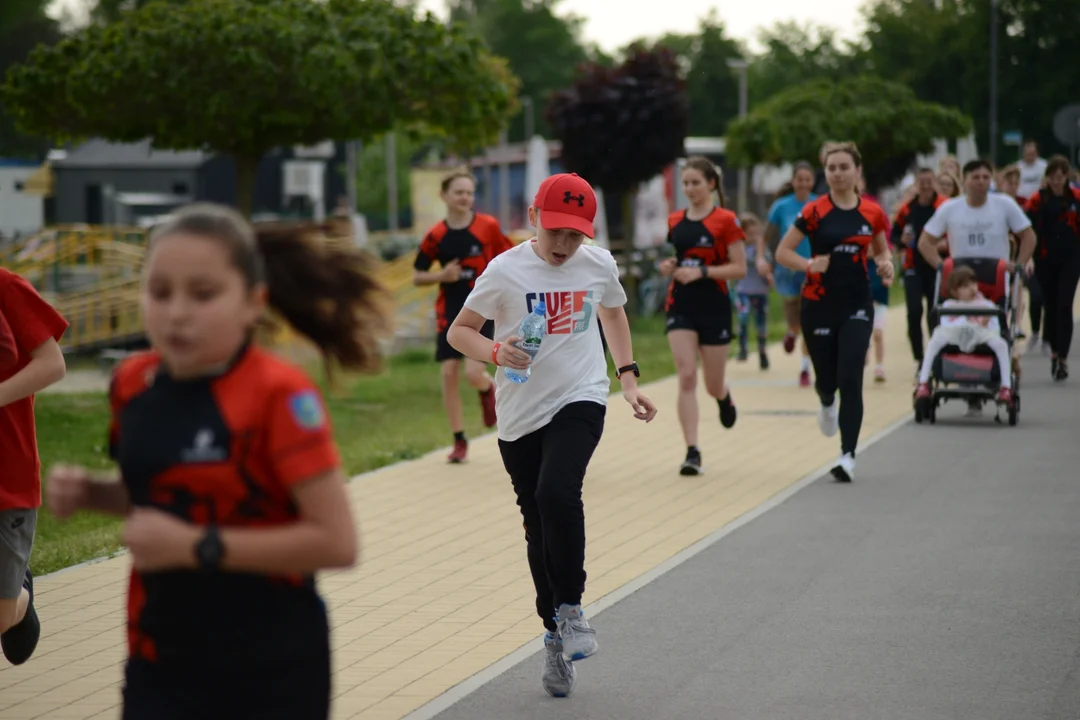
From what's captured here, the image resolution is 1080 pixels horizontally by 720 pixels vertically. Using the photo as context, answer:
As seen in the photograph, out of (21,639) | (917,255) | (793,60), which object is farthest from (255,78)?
(793,60)

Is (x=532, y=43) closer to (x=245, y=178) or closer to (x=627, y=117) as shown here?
(x=627, y=117)

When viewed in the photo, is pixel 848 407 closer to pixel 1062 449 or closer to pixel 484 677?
pixel 1062 449

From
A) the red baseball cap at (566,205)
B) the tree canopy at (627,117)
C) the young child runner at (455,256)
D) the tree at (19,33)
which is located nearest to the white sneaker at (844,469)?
the young child runner at (455,256)

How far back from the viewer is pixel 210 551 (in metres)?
3.01

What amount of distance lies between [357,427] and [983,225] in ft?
20.0

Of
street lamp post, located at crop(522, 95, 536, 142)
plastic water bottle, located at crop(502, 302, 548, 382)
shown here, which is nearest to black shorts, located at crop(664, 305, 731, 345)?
plastic water bottle, located at crop(502, 302, 548, 382)

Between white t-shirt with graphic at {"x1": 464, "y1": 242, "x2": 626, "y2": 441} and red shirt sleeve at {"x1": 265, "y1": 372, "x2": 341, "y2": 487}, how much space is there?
302cm

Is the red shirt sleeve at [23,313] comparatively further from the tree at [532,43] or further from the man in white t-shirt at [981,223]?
the tree at [532,43]

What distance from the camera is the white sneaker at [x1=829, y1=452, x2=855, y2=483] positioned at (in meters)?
11.0

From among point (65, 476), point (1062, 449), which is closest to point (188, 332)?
point (65, 476)

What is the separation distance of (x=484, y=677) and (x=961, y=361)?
8559 mm

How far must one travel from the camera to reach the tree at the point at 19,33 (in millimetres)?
55500

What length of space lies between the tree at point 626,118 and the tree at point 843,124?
1376 centimetres

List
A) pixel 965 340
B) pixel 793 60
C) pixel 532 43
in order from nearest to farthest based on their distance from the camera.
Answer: pixel 965 340 < pixel 793 60 < pixel 532 43
